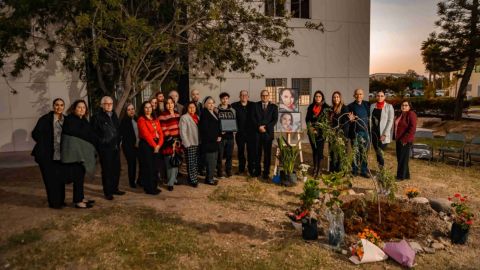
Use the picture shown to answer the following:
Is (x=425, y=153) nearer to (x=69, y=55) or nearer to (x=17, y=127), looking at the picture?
(x=69, y=55)

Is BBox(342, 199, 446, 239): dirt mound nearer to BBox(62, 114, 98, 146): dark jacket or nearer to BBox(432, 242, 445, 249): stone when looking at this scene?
BBox(432, 242, 445, 249): stone

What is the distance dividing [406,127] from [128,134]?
589cm

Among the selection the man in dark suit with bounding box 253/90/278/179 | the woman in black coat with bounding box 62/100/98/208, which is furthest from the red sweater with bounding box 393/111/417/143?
the woman in black coat with bounding box 62/100/98/208

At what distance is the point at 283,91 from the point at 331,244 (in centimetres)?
525

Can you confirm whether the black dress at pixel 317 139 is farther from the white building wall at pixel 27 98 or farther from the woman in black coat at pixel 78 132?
the white building wall at pixel 27 98

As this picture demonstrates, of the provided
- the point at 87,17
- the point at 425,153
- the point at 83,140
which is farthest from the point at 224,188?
the point at 425,153

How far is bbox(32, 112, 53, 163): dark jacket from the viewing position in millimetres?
5750

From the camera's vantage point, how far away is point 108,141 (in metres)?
6.36

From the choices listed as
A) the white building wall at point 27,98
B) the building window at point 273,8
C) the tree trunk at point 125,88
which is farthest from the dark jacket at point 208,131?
the white building wall at point 27,98

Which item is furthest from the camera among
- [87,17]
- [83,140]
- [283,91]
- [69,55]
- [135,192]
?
[69,55]

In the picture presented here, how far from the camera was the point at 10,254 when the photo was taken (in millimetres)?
4695

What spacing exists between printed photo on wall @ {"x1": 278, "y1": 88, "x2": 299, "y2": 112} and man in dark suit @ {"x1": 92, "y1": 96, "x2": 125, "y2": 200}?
431 centimetres

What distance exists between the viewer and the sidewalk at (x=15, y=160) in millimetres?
10044

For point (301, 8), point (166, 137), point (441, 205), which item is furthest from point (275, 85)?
point (441, 205)
